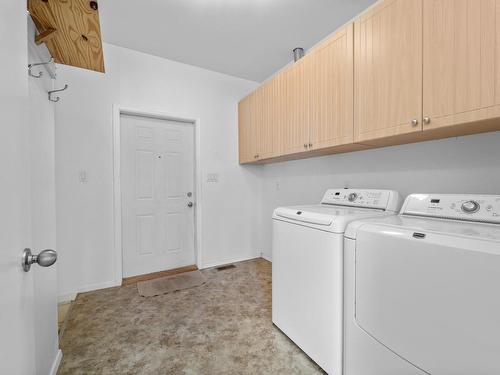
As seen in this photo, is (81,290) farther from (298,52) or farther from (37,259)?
(298,52)

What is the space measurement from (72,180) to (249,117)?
82.3 inches

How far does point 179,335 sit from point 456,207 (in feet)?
6.58

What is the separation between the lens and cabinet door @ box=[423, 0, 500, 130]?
41.0 inches

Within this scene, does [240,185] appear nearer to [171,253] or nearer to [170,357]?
[171,253]

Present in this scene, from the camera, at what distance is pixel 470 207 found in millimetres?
1225

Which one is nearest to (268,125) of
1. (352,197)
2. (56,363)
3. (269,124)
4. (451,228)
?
(269,124)

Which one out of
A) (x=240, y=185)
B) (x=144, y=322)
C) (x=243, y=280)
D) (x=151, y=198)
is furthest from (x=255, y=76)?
(x=144, y=322)

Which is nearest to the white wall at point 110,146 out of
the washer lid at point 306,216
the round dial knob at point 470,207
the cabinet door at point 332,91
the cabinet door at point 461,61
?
the cabinet door at point 332,91

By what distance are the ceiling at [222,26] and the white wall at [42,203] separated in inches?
44.4

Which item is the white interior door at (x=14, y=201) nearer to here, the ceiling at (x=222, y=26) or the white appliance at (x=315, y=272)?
the white appliance at (x=315, y=272)

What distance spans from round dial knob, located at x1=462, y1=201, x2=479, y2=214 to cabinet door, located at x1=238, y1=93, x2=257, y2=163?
6.80 ft

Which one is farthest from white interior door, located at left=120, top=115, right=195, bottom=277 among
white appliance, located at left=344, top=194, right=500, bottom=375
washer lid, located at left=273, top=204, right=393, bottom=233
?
white appliance, located at left=344, top=194, right=500, bottom=375

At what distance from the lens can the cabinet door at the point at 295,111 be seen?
2.13 metres

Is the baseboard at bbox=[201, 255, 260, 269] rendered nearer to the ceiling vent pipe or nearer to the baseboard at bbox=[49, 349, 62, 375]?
the baseboard at bbox=[49, 349, 62, 375]
